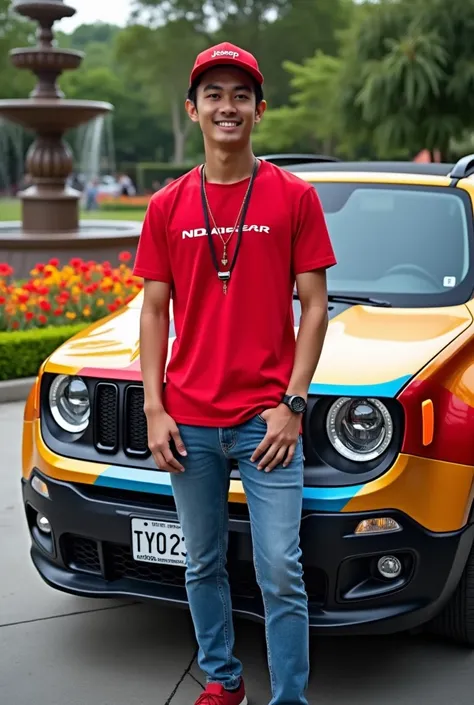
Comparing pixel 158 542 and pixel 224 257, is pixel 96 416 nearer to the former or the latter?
pixel 158 542

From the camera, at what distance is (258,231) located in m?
2.91

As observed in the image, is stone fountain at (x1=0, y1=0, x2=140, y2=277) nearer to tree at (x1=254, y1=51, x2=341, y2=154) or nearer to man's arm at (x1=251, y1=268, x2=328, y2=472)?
man's arm at (x1=251, y1=268, x2=328, y2=472)

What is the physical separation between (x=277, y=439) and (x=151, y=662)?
1359 mm

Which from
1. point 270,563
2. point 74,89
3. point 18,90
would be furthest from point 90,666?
point 74,89

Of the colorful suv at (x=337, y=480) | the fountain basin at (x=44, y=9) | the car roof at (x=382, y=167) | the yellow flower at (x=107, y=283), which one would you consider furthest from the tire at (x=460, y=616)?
the fountain basin at (x=44, y=9)

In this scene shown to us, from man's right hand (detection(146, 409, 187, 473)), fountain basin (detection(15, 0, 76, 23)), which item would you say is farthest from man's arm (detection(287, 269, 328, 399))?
fountain basin (detection(15, 0, 76, 23))

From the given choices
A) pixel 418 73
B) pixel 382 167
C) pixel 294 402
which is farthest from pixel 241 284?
pixel 418 73

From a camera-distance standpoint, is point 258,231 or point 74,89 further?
point 74,89

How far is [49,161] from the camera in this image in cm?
1673

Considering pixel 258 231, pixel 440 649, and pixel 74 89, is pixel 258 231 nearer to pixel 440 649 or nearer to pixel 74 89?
pixel 440 649

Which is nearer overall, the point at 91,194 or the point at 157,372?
the point at 157,372

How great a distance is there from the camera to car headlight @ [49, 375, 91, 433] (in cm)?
381

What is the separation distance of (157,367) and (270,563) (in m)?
0.63

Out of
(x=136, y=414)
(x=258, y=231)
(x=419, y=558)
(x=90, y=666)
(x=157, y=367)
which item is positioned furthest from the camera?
(x=90, y=666)
